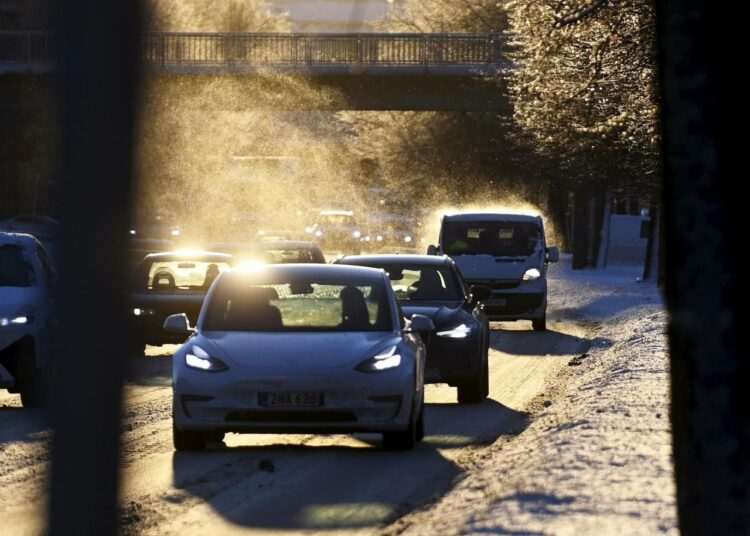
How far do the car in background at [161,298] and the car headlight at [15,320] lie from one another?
623 centimetres

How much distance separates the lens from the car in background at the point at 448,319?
1817 centimetres

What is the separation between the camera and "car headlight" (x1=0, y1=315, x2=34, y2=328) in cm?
1772

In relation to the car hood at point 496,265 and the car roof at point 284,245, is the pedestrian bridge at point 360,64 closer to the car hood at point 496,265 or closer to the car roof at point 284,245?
the car hood at point 496,265

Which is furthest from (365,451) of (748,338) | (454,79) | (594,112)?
(454,79)

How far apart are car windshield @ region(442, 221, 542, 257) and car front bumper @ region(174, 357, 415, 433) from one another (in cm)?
1804

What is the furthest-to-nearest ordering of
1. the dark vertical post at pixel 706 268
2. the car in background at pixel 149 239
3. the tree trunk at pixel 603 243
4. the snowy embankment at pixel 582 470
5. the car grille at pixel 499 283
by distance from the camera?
the tree trunk at pixel 603 243
the car in background at pixel 149 239
the car grille at pixel 499 283
the snowy embankment at pixel 582 470
the dark vertical post at pixel 706 268

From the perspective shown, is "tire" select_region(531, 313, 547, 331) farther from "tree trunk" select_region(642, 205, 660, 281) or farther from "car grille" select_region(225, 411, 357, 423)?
"tree trunk" select_region(642, 205, 660, 281)

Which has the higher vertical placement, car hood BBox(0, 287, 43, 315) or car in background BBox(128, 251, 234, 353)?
car hood BBox(0, 287, 43, 315)

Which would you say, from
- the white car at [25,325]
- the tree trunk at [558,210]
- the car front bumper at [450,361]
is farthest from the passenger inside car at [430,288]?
the tree trunk at [558,210]

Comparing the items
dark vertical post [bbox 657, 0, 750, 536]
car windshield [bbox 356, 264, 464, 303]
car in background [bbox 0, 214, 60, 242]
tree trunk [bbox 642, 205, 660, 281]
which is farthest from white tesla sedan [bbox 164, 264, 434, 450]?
car in background [bbox 0, 214, 60, 242]

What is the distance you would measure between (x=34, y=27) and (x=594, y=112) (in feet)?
188

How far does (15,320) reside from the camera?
17.8 metres

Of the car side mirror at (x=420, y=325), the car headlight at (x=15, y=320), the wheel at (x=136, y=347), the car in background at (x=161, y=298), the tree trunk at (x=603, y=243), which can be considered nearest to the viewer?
the car side mirror at (x=420, y=325)

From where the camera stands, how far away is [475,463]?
13227mm
